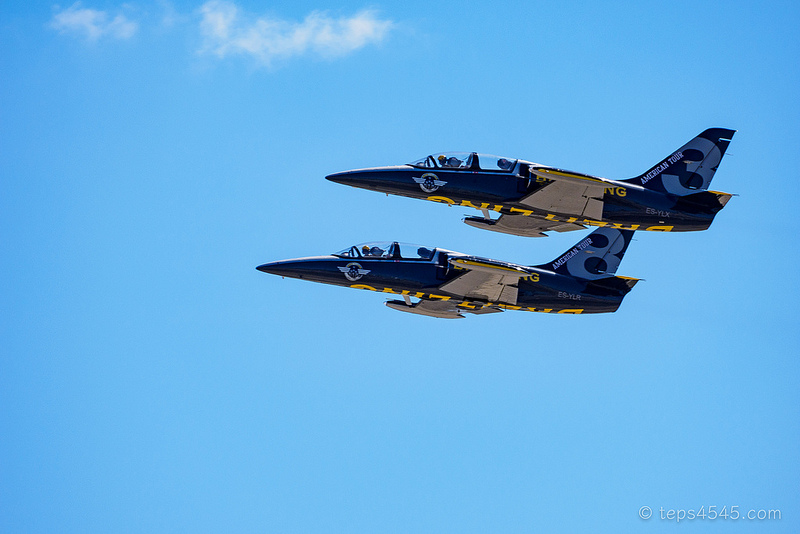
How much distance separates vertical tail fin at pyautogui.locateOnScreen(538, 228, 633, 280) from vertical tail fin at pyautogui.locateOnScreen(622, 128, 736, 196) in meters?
3.51

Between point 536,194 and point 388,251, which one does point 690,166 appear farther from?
point 388,251

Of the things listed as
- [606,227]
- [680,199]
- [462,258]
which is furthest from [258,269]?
[680,199]

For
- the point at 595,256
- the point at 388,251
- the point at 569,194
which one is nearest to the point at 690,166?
the point at 595,256

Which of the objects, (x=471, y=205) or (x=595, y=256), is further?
(x=595, y=256)

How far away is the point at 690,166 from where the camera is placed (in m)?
42.0

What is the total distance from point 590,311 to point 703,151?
8.47m

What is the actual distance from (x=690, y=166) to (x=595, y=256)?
549 centimetres

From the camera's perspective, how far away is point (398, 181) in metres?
40.8

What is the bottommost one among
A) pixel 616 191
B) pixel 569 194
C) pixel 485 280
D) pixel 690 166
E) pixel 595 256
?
pixel 485 280

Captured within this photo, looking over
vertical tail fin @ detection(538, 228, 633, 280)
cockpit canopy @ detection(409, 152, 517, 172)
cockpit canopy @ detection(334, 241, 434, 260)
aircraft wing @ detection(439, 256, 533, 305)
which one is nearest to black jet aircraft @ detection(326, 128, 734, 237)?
cockpit canopy @ detection(409, 152, 517, 172)

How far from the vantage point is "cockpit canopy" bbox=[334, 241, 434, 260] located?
40.1 metres

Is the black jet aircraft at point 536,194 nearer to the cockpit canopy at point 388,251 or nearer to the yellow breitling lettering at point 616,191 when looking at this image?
the yellow breitling lettering at point 616,191

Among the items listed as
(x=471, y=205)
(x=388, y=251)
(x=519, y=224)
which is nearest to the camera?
(x=388, y=251)

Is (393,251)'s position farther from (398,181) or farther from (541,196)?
(541,196)
